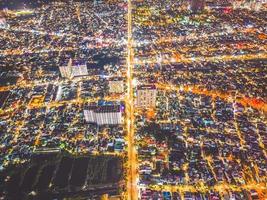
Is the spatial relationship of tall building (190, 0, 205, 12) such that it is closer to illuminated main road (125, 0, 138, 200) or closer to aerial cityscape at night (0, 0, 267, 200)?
aerial cityscape at night (0, 0, 267, 200)

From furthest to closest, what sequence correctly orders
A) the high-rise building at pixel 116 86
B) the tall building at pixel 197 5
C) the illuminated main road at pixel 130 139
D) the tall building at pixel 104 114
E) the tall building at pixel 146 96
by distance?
the tall building at pixel 197 5 → the high-rise building at pixel 116 86 → the tall building at pixel 146 96 → the tall building at pixel 104 114 → the illuminated main road at pixel 130 139

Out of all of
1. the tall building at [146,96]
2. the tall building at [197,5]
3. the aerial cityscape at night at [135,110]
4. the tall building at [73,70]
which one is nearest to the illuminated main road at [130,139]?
the aerial cityscape at night at [135,110]

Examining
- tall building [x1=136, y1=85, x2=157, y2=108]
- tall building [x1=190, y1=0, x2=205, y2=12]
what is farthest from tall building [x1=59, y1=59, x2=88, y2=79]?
tall building [x1=190, y1=0, x2=205, y2=12]

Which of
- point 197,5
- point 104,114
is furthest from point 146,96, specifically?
point 197,5

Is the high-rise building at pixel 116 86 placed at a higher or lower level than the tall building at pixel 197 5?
lower

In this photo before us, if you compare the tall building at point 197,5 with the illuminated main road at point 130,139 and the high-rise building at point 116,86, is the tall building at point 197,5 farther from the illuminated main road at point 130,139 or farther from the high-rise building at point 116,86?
the high-rise building at point 116,86

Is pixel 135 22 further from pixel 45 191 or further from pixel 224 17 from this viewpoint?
pixel 45 191
